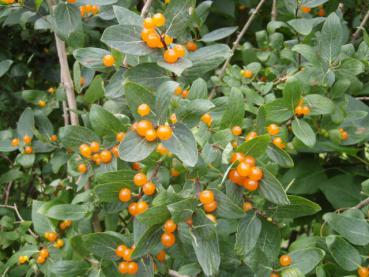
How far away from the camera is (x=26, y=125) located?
1912mm

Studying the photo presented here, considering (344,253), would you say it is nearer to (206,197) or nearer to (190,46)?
(206,197)

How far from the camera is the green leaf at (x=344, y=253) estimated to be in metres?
1.33

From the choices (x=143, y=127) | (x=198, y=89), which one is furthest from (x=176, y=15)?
(x=143, y=127)

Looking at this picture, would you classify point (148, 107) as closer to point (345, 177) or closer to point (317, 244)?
point (317, 244)

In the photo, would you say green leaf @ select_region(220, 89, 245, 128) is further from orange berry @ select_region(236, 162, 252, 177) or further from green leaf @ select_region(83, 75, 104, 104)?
green leaf @ select_region(83, 75, 104, 104)

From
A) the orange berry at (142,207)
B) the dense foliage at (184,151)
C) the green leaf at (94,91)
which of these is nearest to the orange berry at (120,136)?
the dense foliage at (184,151)

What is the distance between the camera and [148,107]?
3.61ft

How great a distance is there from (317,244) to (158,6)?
1227 millimetres

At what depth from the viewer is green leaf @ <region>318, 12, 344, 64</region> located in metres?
1.55

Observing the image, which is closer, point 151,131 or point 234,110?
point 151,131

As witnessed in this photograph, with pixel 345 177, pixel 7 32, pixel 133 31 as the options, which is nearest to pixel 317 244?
pixel 345 177

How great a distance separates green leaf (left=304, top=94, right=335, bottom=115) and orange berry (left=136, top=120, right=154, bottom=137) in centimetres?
70

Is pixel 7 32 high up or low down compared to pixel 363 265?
up

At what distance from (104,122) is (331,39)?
0.89 m
